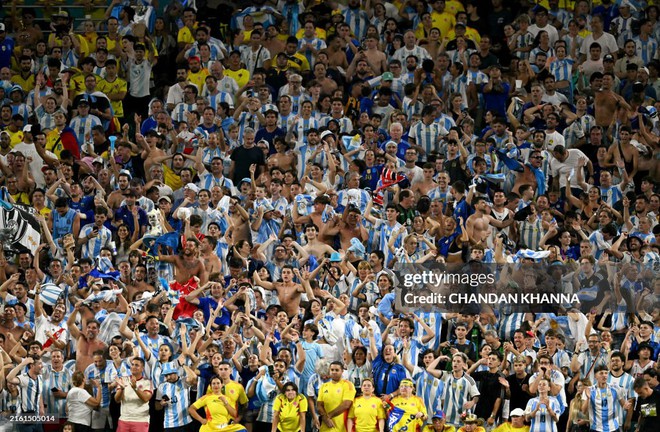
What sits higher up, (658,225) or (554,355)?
(658,225)

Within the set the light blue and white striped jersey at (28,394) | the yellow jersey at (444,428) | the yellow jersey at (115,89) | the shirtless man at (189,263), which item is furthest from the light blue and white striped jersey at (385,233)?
the yellow jersey at (115,89)

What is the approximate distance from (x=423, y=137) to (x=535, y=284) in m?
4.24

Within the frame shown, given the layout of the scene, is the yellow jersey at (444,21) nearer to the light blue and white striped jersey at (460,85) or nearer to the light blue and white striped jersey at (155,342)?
the light blue and white striped jersey at (460,85)

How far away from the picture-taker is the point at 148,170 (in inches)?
995

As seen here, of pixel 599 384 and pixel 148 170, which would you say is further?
pixel 148 170

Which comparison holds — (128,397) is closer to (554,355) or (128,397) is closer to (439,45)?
(554,355)

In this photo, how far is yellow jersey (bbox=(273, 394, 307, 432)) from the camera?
21.0 meters

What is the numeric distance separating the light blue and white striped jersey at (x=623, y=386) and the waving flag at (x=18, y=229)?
8.14 metres

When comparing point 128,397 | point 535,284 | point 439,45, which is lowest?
point 128,397

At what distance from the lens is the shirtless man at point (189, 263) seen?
22.9m

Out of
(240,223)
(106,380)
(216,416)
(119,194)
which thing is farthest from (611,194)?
(106,380)

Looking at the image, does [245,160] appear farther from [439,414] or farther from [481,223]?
[439,414]

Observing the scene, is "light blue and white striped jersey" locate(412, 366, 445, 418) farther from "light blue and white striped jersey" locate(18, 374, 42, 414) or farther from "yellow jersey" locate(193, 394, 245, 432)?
"light blue and white striped jersey" locate(18, 374, 42, 414)

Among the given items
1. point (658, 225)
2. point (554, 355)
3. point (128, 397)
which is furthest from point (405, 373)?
point (658, 225)
